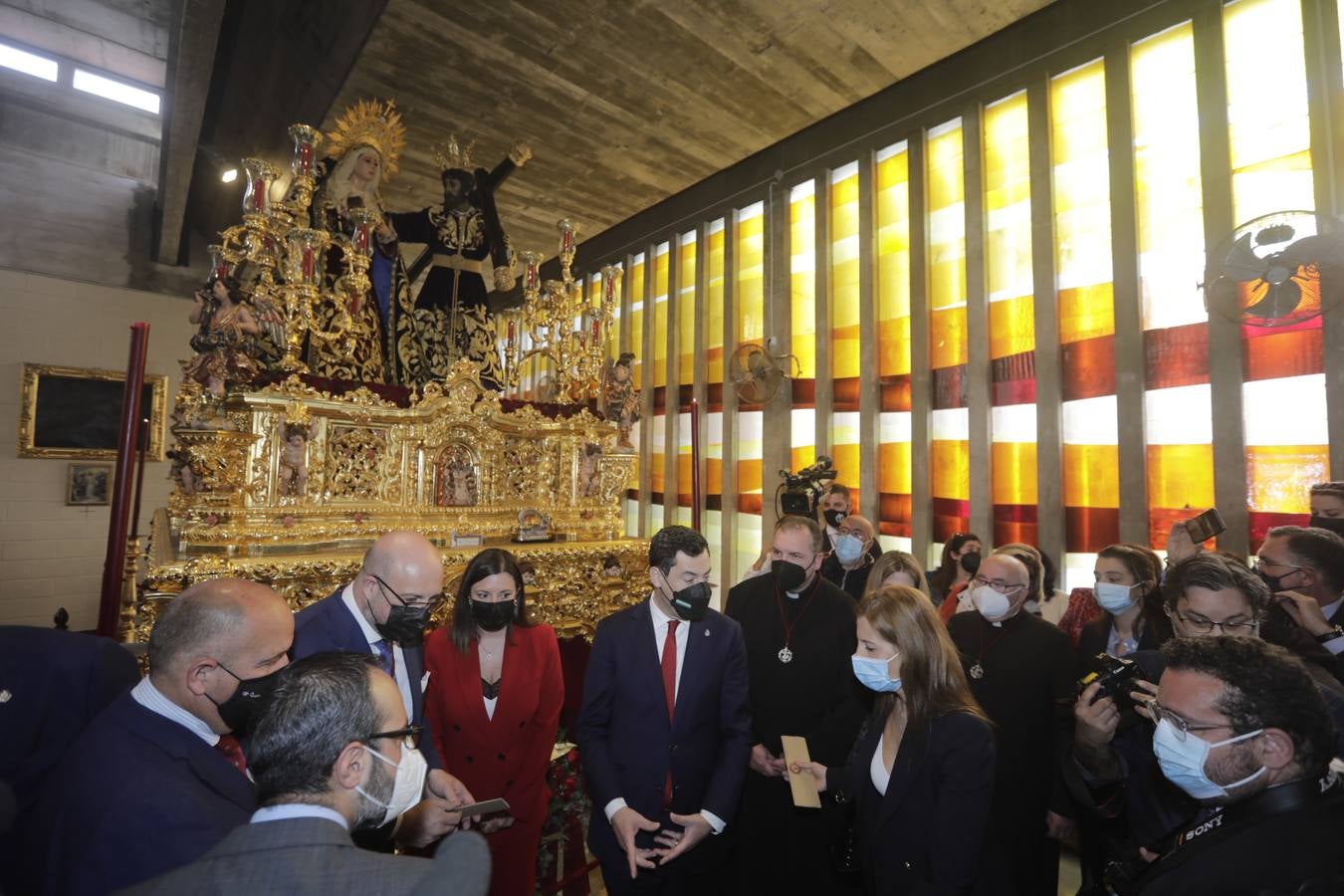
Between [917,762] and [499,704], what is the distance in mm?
1744

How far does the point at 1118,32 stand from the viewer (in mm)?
6207

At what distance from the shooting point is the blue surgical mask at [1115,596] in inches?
122

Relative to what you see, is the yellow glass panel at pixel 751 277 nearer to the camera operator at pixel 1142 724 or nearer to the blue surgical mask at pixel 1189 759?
the camera operator at pixel 1142 724

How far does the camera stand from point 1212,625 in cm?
231

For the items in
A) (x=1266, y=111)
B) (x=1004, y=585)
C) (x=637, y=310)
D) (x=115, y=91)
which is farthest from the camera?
(x=637, y=310)

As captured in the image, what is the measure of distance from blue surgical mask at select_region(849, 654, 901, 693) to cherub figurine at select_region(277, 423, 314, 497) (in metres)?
3.93

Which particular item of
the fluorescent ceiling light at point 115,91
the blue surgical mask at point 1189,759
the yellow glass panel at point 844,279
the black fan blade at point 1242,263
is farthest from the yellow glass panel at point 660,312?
the blue surgical mask at point 1189,759

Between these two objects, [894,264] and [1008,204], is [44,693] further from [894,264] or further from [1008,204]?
[1008,204]

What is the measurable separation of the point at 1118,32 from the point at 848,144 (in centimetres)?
307

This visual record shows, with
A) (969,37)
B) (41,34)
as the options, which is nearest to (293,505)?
(969,37)

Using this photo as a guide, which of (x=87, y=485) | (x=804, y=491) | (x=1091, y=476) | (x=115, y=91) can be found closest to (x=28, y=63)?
(x=115, y=91)

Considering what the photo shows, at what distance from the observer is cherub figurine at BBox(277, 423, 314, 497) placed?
14.0 feet

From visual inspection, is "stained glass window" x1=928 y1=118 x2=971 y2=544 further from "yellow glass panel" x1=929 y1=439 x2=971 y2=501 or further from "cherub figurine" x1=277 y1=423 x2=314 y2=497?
"cherub figurine" x1=277 y1=423 x2=314 y2=497

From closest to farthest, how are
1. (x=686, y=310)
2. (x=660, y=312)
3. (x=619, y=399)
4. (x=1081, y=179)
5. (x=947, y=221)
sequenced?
(x=619, y=399), (x=1081, y=179), (x=947, y=221), (x=686, y=310), (x=660, y=312)
